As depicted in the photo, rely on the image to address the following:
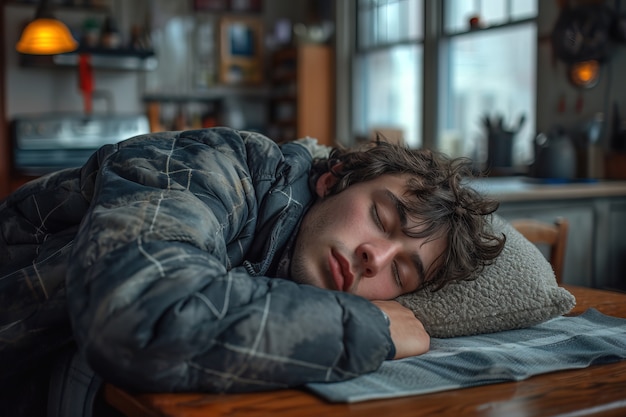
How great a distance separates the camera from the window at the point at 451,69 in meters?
5.06

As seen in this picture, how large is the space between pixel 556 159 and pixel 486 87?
4.95 feet

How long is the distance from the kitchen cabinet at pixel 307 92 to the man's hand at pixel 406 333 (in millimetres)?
5737

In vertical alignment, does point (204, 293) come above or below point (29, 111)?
below

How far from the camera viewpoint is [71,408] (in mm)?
1092

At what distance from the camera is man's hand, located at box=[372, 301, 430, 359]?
1.14 m

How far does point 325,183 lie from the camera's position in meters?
1.59

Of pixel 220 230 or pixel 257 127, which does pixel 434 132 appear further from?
pixel 220 230

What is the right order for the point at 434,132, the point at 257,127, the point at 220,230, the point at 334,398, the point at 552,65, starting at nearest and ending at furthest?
the point at 334,398
the point at 220,230
the point at 552,65
the point at 434,132
the point at 257,127

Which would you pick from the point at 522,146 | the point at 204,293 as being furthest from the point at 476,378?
the point at 522,146

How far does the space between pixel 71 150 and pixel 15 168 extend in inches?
22.0

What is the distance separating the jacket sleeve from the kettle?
10.7 ft

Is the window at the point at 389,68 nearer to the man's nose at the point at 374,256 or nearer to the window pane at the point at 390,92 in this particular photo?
the window pane at the point at 390,92

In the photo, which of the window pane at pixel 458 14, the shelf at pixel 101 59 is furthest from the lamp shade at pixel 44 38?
the window pane at pixel 458 14

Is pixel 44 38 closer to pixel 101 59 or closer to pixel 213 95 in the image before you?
pixel 101 59
